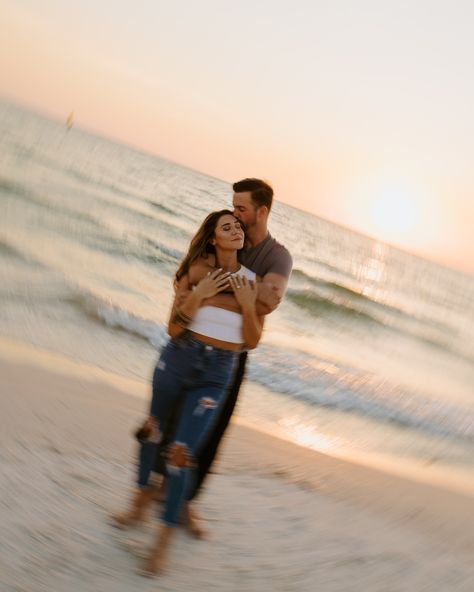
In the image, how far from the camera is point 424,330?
26141mm

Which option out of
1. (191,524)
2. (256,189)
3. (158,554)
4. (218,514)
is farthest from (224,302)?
(218,514)

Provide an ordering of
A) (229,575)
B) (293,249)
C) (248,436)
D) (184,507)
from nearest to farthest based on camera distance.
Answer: (229,575) → (184,507) → (248,436) → (293,249)

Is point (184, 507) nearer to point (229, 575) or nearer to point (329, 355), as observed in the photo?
point (229, 575)

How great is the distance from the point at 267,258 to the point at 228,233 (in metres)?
0.23

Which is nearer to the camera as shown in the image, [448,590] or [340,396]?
[448,590]

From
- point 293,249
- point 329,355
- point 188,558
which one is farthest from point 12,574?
point 293,249

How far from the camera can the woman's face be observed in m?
2.78

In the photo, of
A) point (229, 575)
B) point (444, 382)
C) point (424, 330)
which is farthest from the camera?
point (424, 330)

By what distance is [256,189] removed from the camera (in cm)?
289

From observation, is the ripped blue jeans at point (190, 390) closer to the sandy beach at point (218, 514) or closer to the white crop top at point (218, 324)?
the white crop top at point (218, 324)

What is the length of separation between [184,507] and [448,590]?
151 centimetres

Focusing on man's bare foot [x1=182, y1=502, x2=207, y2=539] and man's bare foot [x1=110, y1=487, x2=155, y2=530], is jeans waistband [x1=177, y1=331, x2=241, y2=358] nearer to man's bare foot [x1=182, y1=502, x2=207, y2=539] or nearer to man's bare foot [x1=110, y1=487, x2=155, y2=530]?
man's bare foot [x1=110, y1=487, x2=155, y2=530]

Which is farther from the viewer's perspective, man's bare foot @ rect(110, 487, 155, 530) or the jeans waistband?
man's bare foot @ rect(110, 487, 155, 530)

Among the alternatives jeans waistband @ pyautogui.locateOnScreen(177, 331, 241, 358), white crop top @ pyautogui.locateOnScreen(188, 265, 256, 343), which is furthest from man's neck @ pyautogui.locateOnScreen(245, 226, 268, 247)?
jeans waistband @ pyautogui.locateOnScreen(177, 331, 241, 358)
